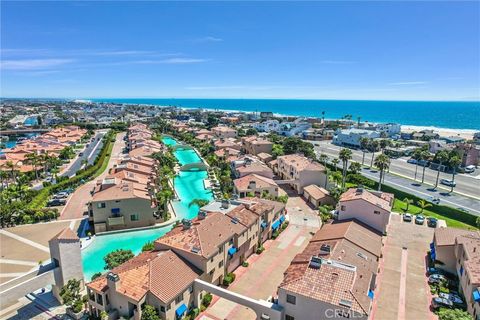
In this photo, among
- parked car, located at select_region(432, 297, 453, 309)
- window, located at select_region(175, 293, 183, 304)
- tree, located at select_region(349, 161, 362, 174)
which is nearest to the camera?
window, located at select_region(175, 293, 183, 304)

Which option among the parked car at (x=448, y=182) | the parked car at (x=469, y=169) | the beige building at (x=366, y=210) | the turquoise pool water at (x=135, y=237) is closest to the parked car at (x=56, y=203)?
the turquoise pool water at (x=135, y=237)

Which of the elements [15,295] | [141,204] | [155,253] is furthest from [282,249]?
[15,295]

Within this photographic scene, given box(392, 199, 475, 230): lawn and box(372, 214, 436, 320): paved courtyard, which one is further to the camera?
box(392, 199, 475, 230): lawn

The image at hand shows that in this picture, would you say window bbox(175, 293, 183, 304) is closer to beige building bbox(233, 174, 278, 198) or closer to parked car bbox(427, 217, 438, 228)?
beige building bbox(233, 174, 278, 198)

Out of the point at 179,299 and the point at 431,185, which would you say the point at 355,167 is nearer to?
the point at 431,185

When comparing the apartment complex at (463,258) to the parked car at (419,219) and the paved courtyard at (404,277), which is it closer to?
the paved courtyard at (404,277)

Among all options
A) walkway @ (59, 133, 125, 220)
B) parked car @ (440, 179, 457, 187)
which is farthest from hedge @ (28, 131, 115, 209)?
parked car @ (440, 179, 457, 187)
